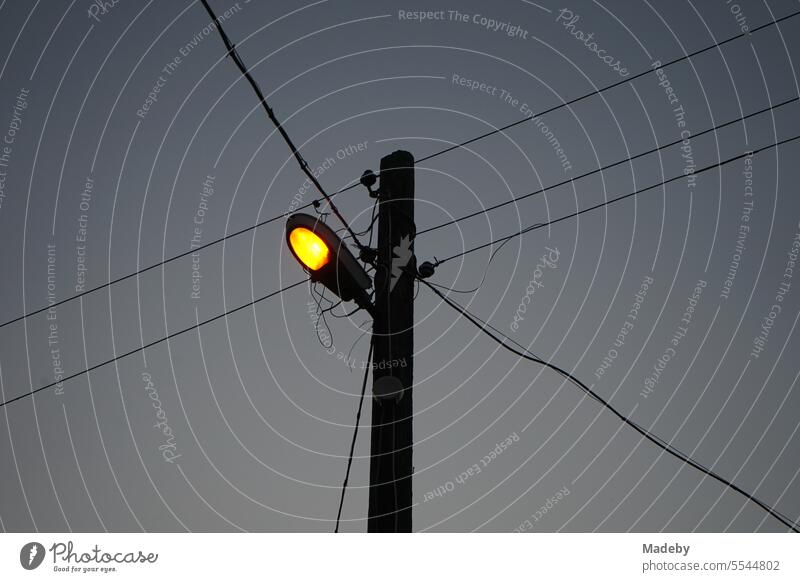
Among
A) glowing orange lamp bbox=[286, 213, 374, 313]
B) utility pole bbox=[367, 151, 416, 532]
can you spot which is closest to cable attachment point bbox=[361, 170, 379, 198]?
utility pole bbox=[367, 151, 416, 532]

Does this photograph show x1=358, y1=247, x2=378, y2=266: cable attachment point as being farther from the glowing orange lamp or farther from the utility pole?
the glowing orange lamp

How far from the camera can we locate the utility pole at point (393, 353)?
330 centimetres

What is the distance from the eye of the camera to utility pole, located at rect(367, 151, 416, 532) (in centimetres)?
330

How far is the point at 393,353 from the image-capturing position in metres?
3.58

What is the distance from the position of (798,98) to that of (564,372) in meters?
2.39

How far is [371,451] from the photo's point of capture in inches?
135

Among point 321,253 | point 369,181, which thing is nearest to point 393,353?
point 321,253

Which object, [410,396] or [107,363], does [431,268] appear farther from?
[107,363]

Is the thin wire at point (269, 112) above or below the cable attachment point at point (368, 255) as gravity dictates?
above

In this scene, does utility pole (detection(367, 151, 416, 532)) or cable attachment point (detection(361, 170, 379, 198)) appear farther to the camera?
cable attachment point (detection(361, 170, 379, 198))

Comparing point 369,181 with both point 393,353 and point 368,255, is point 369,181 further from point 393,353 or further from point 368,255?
point 393,353

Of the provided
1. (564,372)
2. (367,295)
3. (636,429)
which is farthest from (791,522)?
(367,295)

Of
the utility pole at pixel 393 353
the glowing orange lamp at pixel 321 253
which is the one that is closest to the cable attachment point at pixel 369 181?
the utility pole at pixel 393 353

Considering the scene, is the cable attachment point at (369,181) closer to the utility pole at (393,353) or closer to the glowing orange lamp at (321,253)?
the utility pole at (393,353)
